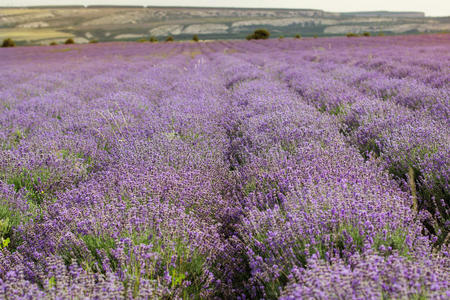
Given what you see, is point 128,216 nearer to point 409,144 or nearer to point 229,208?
point 229,208

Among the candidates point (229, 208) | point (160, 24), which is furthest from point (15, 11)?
point (229, 208)

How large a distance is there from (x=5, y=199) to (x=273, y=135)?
220 cm

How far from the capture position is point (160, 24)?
2992 inches

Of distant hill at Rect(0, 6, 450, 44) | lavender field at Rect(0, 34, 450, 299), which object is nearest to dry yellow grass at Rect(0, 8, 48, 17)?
distant hill at Rect(0, 6, 450, 44)

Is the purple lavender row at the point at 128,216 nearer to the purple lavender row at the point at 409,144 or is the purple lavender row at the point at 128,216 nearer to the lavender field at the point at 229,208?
the lavender field at the point at 229,208

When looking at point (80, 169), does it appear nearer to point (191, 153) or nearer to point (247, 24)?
point (191, 153)

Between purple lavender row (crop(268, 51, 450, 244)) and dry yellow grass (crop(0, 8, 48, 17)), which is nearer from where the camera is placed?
purple lavender row (crop(268, 51, 450, 244))

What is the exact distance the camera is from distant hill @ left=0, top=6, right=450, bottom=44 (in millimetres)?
60363

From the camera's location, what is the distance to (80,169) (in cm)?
291

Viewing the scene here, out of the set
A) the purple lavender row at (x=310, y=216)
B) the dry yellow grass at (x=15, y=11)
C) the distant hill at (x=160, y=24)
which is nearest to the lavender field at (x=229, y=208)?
the purple lavender row at (x=310, y=216)

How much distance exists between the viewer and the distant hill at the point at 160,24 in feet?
198

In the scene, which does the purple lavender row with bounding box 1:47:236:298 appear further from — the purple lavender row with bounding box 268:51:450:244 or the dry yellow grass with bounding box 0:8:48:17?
the dry yellow grass with bounding box 0:8:48:17

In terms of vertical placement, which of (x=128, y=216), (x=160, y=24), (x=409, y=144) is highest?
(x=160, y=24)

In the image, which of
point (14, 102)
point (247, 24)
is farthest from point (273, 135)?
point (247, 24)
